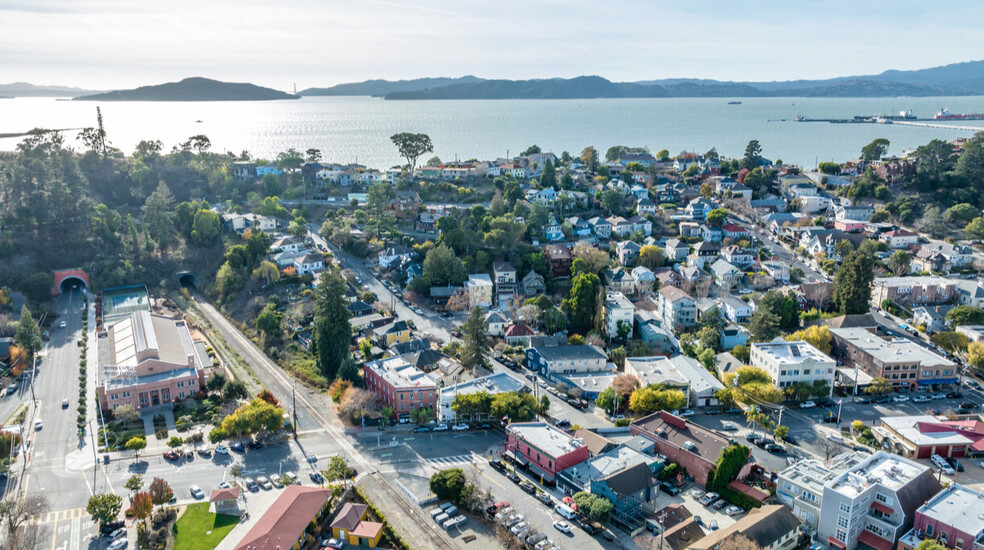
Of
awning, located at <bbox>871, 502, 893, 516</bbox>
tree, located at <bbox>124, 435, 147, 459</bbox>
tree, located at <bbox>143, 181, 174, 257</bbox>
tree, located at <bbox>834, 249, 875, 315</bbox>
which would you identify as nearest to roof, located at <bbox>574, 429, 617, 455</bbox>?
awning, located at <bbox>871, 502, 893, 516</bbox>

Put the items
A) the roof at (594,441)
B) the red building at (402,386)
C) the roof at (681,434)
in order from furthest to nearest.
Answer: the red building at (402,386)
the roof at (594,441)
the roof at (681,434)

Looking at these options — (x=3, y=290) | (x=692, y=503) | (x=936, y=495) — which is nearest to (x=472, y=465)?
(x=692, y=503)

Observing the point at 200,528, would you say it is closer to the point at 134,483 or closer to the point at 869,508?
the point at 134,483

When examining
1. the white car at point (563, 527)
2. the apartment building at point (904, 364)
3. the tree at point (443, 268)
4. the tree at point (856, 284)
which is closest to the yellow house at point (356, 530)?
the white car at point (563, 527)

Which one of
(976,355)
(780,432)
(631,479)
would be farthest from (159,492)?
(976,355)

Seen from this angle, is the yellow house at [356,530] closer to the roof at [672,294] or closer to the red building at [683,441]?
the red building at [683,441]

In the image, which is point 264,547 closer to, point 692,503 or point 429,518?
point 429,518

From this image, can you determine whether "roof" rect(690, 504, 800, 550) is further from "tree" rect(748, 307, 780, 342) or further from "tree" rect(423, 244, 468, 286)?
"tree" rect(423, 244, 468, 286)
